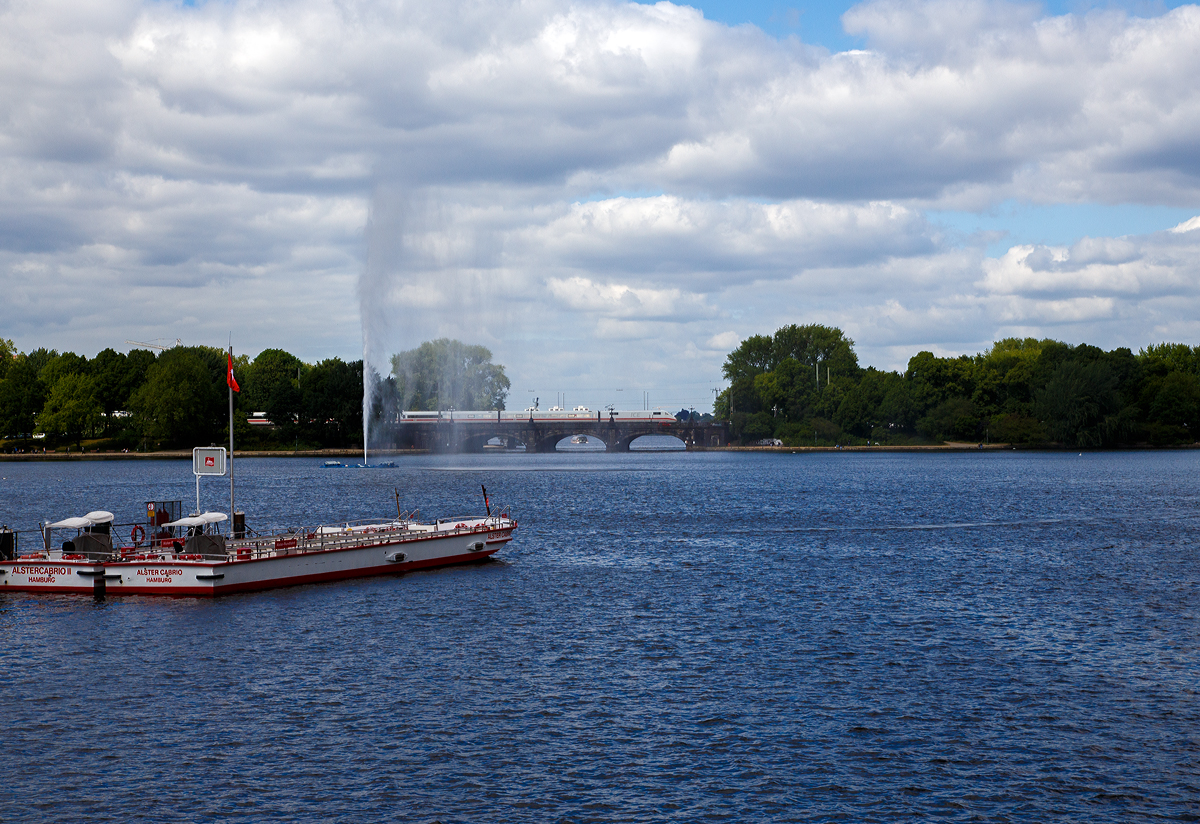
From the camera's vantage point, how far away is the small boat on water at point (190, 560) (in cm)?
4297

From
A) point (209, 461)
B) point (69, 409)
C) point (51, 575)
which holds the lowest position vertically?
point (51, 575)

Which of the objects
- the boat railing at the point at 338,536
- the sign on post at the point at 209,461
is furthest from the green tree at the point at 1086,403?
the sign on post at the point at 209,461

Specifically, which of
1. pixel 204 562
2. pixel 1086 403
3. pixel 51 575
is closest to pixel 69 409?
pixel 51 575

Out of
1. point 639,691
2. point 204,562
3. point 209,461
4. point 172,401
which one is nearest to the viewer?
point 639,691

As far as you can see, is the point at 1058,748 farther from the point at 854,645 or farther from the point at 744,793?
the point at 854,645

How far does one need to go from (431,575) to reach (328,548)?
5429 mm

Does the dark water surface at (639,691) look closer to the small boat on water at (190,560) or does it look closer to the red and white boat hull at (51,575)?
the red and white boat hull at (51,575)

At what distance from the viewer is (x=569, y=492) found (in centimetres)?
10712

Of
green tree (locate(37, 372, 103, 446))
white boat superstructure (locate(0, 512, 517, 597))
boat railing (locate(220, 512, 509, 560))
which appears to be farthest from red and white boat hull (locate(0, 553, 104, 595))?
green tree (locate(37, 372, 103, 446))

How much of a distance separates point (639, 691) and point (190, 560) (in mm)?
23316

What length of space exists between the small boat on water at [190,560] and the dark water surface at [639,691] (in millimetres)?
1074

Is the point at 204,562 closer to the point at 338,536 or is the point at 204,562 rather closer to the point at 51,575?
the point at 51,575

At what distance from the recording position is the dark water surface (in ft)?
67.8

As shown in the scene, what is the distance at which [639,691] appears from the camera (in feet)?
92.2
